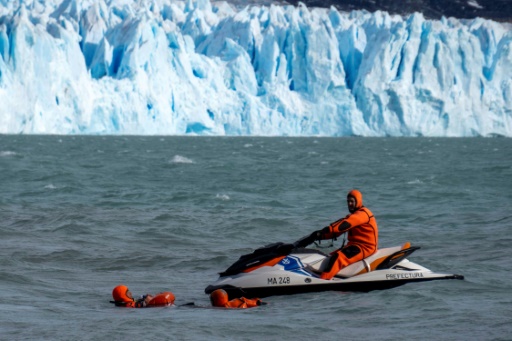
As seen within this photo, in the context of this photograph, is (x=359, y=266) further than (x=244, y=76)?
No

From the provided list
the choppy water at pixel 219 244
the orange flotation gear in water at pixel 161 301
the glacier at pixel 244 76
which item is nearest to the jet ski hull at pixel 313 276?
the choppy water at pixel 219 244

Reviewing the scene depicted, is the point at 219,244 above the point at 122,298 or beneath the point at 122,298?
above

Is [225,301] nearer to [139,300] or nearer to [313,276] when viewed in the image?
[139,300]

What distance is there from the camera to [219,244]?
13.6 metres

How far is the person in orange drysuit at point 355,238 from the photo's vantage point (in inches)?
356

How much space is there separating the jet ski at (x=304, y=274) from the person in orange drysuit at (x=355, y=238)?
63mm

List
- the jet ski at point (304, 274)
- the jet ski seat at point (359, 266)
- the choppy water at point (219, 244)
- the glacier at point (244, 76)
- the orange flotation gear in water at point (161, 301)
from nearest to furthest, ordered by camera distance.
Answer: the choppy water at point (219, 244)
the orange flotation gear in water at point (161, 301)
the jet ski at point (304, 274)
the jet ski seat at point (359, 266)
the glacier at point (244, 76)

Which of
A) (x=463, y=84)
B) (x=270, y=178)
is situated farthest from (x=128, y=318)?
(x=463, y=84)

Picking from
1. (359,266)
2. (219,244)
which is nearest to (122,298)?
(359,266)

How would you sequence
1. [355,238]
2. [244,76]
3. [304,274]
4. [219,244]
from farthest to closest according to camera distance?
[244,76] < [219,244] < [355,238] < [304,274]

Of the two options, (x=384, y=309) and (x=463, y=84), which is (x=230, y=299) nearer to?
(x=384, y=309)

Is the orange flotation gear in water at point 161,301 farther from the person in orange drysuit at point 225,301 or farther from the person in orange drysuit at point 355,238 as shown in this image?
the person in orange drysuit at point 355,238

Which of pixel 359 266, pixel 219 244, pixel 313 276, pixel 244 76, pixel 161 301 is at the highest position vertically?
pixel 244 76

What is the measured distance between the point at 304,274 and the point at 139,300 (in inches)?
68.5
